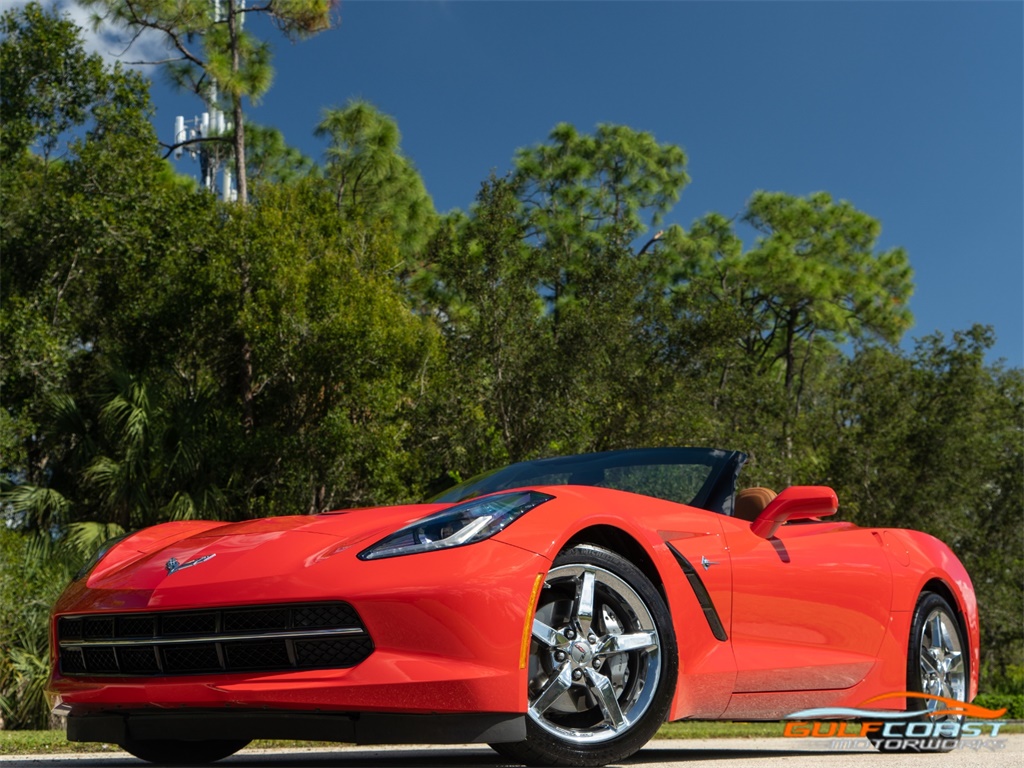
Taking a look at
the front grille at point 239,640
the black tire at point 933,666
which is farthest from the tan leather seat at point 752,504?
the front grille at point 239,640

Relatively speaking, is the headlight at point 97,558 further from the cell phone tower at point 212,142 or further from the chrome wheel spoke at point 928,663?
the cell phone tower at point 212,142

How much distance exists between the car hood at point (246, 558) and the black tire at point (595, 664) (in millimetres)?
585

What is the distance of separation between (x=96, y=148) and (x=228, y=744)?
16.1m

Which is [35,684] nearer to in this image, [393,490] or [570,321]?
[393,490]

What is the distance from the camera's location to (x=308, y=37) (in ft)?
74.7

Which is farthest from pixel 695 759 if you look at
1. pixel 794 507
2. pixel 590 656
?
pixel 590 656

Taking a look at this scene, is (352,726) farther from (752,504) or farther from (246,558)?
(752,504)

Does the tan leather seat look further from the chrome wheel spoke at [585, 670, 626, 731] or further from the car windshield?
the chrome wheel spoke at [585, 670, 626, 731]

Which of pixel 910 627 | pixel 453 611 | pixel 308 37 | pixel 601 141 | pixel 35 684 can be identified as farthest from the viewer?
pixel 601 141

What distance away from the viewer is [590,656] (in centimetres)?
379

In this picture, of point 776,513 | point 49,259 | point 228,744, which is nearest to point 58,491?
point 49,259

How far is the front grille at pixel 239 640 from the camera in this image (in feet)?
11.6

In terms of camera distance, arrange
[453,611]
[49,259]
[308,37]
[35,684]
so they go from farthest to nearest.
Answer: [308,37], [49,259], [35,684], [453,611]

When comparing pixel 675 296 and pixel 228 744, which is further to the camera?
pixel 675 296
